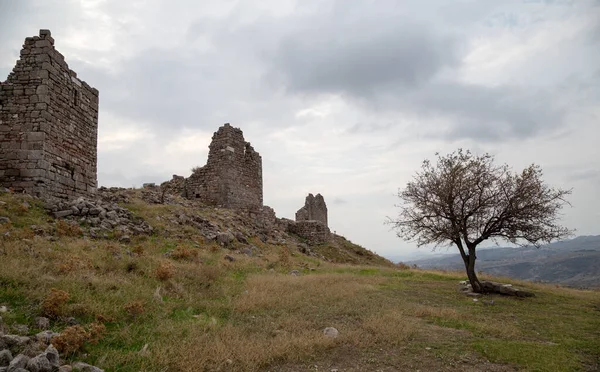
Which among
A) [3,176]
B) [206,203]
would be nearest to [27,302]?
[3,176]

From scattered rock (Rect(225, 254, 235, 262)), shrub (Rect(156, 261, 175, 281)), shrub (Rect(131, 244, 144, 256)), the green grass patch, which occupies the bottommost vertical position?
the green grass patch

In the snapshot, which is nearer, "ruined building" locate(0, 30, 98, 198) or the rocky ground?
the rocky ground

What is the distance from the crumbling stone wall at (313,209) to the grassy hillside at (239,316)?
2444 centimetres

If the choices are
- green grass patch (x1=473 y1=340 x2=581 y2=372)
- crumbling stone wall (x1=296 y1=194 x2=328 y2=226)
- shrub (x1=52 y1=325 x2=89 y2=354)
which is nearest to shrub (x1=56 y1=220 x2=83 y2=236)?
shrub (x1=52 y1=325 x2=89 y2=354)

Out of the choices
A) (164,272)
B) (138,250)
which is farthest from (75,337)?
(138,250)

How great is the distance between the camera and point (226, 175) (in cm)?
2444

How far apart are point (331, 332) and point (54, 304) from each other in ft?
16.9

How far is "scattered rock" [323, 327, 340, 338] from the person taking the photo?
761cm

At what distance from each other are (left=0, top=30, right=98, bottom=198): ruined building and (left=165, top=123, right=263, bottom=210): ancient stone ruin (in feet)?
35.9

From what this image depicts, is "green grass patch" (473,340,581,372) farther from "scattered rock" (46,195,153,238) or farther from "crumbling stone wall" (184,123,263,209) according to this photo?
"crumbling stone wall" (184,123,263,209)

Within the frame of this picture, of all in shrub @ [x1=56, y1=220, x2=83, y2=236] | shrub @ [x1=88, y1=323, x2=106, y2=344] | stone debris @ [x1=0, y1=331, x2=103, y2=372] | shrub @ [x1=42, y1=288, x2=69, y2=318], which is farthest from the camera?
shrub @ [x1=56, y1=220, x2=83, y2=236]

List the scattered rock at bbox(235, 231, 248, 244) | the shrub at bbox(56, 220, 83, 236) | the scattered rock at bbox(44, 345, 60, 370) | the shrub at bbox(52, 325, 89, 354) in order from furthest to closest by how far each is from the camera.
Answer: the scattered rock at bbox(235, 231, 248, 244)
the shrub at bbox(56, 220, 83, 236)
the shrub at bbox(52, 325, 89, 354)
the scattered rock at bbox(44, 345, 60, 370)

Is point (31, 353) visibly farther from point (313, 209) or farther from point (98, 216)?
point (313, 209)

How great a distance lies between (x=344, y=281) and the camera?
14.7 metres
